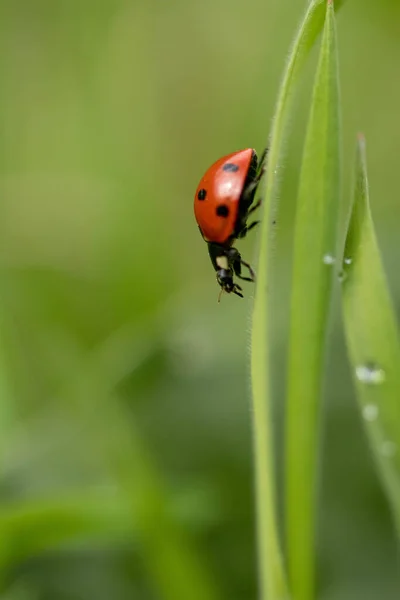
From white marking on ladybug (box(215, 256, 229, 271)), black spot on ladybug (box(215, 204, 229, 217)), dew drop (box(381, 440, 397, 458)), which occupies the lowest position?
dew drop (box(381, 440, 397, 458))

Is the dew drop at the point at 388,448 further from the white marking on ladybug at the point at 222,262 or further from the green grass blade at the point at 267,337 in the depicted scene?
the white marking on ladybug at the point at 222,262

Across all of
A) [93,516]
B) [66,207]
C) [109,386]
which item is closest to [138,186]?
[66,207]

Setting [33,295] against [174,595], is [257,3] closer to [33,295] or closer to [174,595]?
[33,295]

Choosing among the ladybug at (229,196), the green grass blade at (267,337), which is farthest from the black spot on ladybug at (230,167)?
the green grass blade at (267,337)

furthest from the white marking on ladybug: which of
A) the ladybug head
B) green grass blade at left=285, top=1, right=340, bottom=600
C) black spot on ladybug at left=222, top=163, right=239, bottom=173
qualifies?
green grass blade at left=285, top=1, right=340, bottom=600

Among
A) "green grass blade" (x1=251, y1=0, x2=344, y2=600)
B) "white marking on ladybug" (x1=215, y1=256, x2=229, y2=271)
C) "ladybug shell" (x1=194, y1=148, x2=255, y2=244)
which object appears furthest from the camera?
"white marking on ladybug" (x1=215, y1=256, x2=229, y2=271)

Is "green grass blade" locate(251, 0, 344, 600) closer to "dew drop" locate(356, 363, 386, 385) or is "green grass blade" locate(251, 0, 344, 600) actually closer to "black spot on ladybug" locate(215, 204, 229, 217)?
"dew drop" locate(356, 363, 386, 385)
